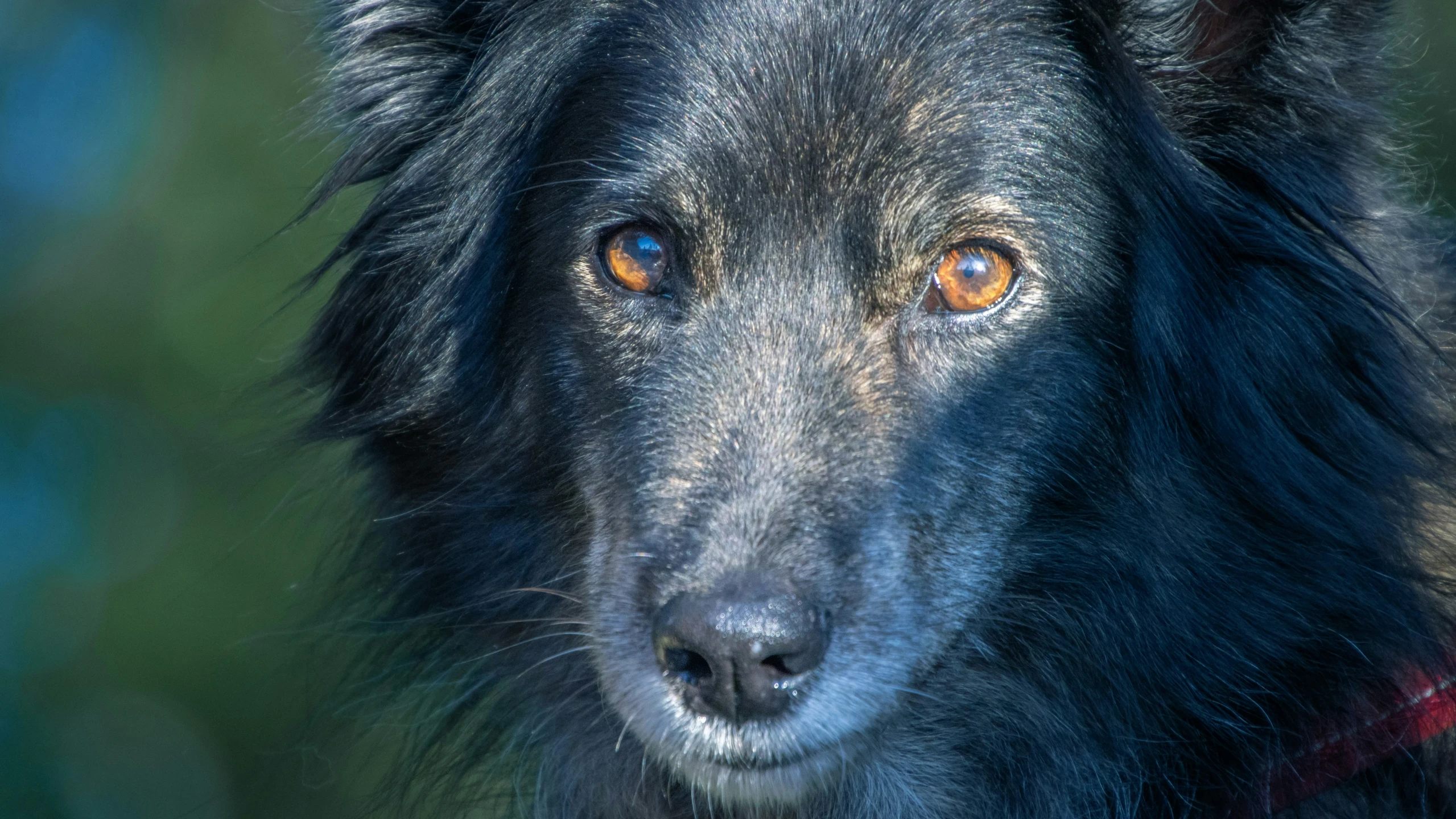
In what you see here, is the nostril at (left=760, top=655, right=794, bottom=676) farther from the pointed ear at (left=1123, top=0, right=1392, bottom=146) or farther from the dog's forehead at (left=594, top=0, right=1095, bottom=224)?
the pointed ear at (left=1123, top=0, right=1392, bottom=146)

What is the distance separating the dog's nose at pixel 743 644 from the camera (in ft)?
8.36

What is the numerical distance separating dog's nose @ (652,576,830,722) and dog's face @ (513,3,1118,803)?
0.02 metres

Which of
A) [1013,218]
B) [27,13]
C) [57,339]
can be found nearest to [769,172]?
[1013,218]

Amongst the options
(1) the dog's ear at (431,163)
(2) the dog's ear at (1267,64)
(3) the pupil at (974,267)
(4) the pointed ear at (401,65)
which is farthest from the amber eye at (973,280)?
(4) the pointed ear at (401,65)

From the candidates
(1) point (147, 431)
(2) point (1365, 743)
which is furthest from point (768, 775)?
(1) point (147, 431)

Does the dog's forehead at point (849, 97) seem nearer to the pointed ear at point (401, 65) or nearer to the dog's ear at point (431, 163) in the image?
the dog's ear at point (431, 163)

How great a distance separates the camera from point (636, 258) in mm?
3139

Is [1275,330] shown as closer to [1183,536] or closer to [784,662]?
[1183,536]

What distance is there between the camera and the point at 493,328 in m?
3.44

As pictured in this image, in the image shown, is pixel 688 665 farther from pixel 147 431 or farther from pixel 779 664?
pixel 147 431

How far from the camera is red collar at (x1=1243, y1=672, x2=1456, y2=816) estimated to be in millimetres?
2971

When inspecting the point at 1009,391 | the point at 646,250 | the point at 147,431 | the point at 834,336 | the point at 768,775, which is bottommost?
the point at 147,431

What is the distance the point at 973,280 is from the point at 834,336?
33 centimetres

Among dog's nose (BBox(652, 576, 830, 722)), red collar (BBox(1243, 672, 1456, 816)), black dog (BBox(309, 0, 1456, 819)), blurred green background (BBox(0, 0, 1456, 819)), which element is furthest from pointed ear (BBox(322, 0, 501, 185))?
blurred green background (BBox(0, 0, 1456, 819))
